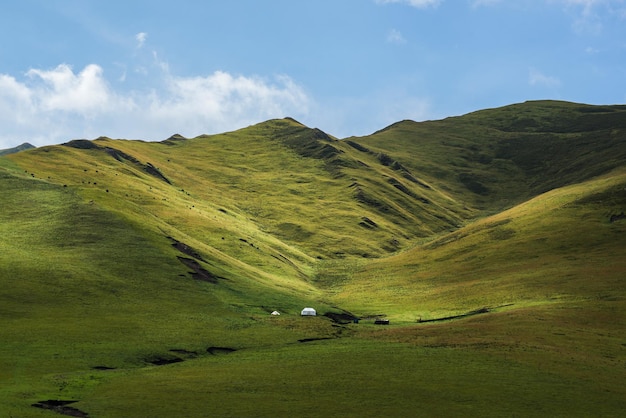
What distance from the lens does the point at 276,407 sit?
5866 cm

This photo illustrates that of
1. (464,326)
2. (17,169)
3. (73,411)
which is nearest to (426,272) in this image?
(464,326)

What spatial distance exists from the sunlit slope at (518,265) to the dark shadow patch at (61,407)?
2809 inches

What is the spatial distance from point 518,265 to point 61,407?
10799 cm

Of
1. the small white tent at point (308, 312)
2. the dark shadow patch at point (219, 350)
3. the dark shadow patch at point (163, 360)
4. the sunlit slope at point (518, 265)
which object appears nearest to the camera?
the dark shadow patch at point (163, 360)

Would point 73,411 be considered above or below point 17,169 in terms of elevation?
below

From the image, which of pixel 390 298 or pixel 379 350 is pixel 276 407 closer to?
pixel 379 350

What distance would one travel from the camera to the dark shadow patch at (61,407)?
54719 mm

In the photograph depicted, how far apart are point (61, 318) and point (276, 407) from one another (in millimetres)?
42002

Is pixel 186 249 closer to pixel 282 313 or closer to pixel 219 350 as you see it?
pixel 282 313

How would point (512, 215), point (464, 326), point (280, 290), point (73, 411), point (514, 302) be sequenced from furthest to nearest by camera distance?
1. point (512, 215)
2. point (280, 290)
3. point (514, 302)
4. point (464, 326)
5. point (73, 411)

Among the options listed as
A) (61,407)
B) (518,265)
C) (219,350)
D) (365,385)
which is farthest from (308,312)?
(61,407)

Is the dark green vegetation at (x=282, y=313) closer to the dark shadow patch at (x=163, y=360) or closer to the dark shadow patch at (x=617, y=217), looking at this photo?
the dark shadow patch at (x=163, y=360)

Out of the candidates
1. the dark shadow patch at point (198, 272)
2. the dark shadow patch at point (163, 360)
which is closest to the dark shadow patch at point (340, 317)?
the dark shadow patch at point (198, 272)

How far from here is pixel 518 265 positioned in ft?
467
